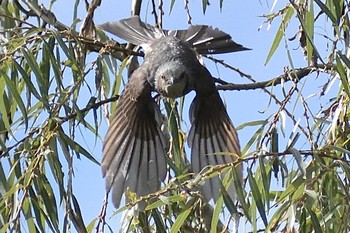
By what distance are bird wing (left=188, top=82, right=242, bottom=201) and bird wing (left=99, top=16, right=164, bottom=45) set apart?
19cm

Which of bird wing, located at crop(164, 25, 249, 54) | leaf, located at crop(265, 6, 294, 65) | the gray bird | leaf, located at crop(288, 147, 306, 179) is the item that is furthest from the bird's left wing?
leaf, located at crop(288, 147, 306, 179)

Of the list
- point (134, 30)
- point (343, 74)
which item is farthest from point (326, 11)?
point (134, 30)

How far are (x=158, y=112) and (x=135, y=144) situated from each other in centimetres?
10

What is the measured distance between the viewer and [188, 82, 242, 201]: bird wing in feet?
6.75

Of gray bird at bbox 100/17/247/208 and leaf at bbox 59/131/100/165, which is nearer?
leaf at bbox 59/131/100/165

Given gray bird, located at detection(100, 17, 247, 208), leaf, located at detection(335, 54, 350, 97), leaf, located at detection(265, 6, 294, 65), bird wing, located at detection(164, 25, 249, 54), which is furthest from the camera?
bird wing, located at detection(164, 25, 249, 54)

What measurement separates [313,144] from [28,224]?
557 mm

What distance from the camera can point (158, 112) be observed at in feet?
7.02

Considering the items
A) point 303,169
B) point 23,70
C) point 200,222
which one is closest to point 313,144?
point 303,169

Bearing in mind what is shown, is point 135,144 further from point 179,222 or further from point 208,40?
point 179,222

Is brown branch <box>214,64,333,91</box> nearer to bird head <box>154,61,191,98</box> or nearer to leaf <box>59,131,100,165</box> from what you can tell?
bird head <box>154,61,191,98</box>

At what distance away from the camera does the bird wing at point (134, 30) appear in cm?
218

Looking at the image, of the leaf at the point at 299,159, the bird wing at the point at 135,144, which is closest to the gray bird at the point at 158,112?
the bird wing at the point at 135,144

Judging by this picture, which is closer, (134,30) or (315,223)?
(315,223)
